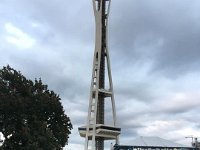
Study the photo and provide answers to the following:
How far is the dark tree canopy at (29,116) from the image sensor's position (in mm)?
54312

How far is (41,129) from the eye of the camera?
55219 millimetres

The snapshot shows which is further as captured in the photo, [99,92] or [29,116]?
[99,92]

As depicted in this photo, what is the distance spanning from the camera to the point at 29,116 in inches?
2224

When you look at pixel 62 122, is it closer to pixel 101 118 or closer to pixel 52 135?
pixel 52 135

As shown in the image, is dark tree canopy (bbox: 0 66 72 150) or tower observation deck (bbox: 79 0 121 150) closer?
dark tree canopy (bbox: 0 66 72 150)

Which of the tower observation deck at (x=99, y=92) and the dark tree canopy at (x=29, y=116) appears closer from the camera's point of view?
the dark tree canopy at (x=29, y=116)

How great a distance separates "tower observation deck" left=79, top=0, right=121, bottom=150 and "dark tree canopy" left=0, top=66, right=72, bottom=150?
3350 inches

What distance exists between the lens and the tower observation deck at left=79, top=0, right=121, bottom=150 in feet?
479

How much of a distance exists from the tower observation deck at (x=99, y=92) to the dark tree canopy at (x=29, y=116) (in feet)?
279

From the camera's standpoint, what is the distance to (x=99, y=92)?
150250 mm

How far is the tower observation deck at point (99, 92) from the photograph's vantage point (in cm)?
14612

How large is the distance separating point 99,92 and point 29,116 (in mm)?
94170

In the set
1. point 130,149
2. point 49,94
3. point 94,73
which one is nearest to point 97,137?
point 94,73

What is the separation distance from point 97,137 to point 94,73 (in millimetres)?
21762
